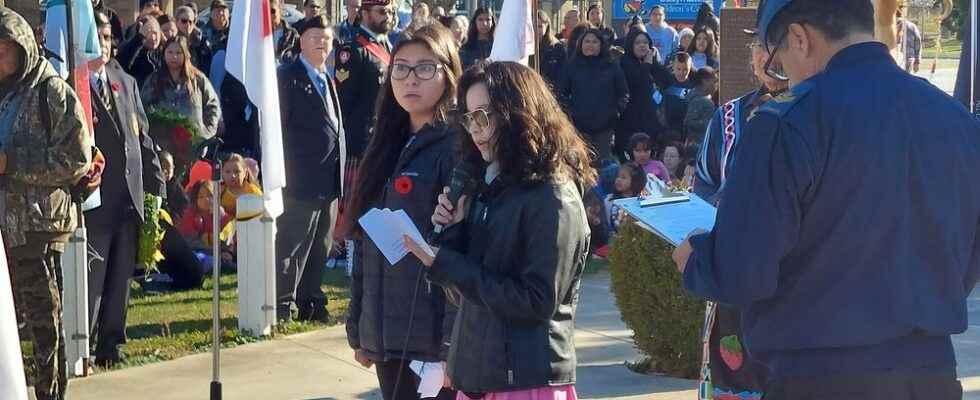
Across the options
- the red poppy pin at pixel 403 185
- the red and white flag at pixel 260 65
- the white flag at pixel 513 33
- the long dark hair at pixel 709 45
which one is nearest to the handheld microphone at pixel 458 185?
the red poppy pin at pixel 403 185

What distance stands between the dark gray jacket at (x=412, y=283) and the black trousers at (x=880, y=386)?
1718 millimetres

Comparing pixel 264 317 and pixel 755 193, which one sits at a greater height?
pixel 755 193

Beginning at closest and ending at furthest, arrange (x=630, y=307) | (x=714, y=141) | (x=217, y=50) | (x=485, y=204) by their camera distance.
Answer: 1. (x=485, y=204)
2. (x=714, y=141)
3. (x=630, y=307)
4. (x=217, y=50)

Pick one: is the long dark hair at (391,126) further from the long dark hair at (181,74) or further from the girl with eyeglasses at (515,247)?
the long dark hair at (181,74)

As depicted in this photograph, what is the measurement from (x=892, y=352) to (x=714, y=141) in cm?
168

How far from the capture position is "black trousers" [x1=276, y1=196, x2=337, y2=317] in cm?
903

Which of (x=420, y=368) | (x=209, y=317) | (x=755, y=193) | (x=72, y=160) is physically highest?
(x=755, y=193)

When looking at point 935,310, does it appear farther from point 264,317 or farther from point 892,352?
point 264,317

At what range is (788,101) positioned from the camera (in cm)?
309

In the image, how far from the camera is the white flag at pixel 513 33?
8641mm

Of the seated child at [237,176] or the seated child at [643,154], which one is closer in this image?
the seated child at [237,176]

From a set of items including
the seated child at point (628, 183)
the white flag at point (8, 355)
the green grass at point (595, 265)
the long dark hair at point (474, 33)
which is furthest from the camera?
the long dark hair at point (474, 33)

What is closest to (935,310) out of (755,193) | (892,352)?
(892,352)

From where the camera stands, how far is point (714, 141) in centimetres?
466
